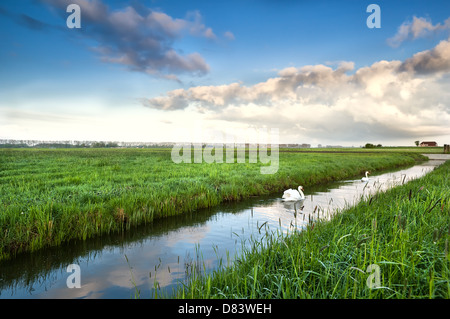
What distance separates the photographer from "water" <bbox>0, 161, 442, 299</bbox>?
5.93 meters

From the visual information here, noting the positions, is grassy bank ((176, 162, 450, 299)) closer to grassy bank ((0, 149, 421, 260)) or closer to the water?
the water

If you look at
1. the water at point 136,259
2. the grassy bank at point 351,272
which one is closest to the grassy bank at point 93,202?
the water at point 136,259

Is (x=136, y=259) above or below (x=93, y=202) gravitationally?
below

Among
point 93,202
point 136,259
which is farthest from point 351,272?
point 93,202

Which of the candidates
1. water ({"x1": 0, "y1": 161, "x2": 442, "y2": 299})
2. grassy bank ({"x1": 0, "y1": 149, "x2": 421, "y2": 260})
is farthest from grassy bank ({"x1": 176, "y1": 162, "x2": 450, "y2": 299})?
grassy bank ({"x1": 0, "y1": 149, "x2": 421, "y2": 260})

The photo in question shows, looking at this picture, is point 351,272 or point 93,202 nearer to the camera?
point 351,272

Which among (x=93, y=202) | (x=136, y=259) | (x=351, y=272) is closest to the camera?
(x=351, y=272)

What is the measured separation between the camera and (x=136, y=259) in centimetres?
755

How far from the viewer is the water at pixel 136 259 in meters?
5.93

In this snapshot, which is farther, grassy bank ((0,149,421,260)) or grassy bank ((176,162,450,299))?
grassy bank ((0,149,421,260))

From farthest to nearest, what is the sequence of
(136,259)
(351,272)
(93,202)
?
(93,202) → (136,259) → (351,272)

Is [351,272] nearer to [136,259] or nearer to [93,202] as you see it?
[136,259]
